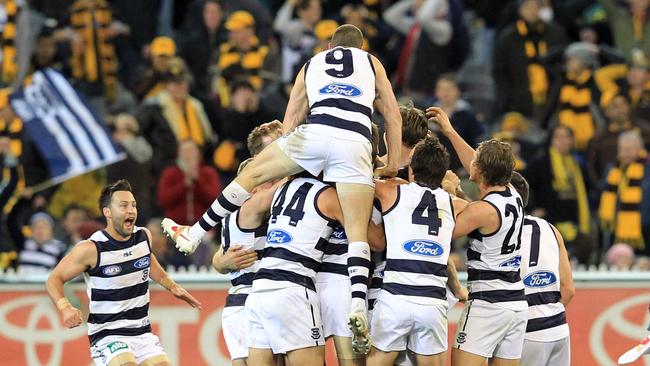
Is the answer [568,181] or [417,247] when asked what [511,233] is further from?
[568,181]

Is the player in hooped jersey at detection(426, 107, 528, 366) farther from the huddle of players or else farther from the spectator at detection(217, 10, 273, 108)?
the spectator at detection(217, 10, 273, 108)

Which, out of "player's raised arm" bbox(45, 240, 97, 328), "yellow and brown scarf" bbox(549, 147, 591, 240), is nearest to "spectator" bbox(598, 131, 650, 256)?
"yellow and brown scarf" bbox(549, 147, 591, 240)

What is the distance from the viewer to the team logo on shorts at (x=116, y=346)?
36.3ft

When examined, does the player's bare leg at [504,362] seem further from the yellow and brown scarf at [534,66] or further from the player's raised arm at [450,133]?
the yellow and brown scarf at [534,66]

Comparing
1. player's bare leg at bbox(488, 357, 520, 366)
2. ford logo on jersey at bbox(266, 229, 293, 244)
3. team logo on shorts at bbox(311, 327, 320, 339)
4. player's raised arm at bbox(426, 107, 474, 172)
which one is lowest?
player's bare leg at bbox(488, 357, 520, 366)

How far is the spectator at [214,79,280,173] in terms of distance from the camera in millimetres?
16141

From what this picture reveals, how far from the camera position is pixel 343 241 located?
10445mm

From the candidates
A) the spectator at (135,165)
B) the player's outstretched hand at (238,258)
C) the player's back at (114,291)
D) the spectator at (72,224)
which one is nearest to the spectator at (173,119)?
the spectator at (135,165)

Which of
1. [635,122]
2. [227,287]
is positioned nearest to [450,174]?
[227,287]

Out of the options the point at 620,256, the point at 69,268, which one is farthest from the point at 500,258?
the point at 620,256

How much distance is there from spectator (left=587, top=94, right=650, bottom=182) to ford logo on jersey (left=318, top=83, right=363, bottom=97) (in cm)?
684

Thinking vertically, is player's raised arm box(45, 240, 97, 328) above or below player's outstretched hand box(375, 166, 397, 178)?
below

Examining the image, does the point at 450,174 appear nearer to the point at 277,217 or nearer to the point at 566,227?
the point at 277,217

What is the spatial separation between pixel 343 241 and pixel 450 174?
1.10 meters
